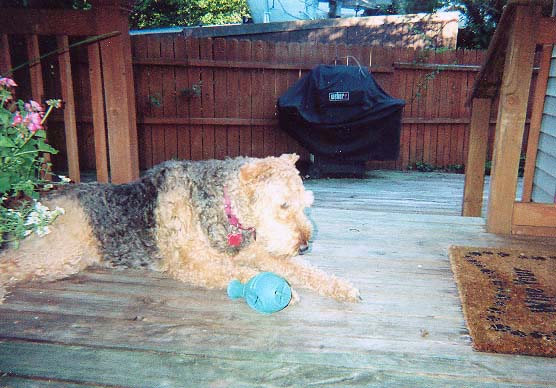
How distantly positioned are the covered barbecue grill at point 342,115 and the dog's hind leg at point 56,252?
4532mm

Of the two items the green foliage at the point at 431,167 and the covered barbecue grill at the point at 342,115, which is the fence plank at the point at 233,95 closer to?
the covered barbecue grill at the point at 342,115

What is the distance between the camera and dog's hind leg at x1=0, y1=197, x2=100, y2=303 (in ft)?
7.93

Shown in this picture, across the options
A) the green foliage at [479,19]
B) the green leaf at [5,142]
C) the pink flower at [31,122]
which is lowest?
the green leaf at [5,142]

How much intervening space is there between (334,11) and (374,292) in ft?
45.3

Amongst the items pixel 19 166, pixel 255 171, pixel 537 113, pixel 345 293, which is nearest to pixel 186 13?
pixel 537 113

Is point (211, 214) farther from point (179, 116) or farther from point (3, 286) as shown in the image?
point (179, 116)

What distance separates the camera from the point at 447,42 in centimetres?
991

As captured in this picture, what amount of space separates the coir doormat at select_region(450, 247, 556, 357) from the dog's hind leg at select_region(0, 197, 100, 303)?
6.71ft

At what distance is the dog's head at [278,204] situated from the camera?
2.32 meters

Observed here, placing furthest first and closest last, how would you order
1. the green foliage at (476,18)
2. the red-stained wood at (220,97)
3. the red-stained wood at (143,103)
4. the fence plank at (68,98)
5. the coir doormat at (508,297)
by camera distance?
the green foliage at (476,18) → the red-stained wood at (220,97) → the red-stained wood at (143,103) → the fence plank at (68,98) → the coir doormat at (508,297)

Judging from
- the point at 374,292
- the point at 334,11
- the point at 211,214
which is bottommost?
the point at 374,292

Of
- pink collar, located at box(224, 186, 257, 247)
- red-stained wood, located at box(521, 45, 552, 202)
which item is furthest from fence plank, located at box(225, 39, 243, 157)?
pink collar, located at box(224, 186, 257, 247)

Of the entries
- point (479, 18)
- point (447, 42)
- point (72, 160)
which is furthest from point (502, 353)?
point (479, 18)

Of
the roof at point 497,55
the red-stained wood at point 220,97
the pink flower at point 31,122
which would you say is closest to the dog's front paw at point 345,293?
the pink flower at point 31,122
